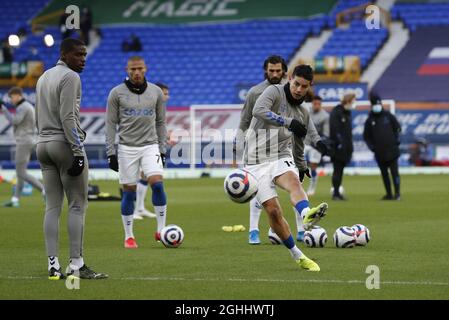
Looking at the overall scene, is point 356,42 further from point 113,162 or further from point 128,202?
point 113,162

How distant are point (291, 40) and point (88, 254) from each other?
3551cm

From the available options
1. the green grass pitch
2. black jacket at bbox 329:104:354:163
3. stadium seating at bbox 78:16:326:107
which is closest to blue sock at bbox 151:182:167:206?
the green grass pitch

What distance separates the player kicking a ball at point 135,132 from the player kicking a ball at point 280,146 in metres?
2.97

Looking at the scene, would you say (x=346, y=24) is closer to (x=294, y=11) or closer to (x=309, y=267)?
(x=294, y=11)

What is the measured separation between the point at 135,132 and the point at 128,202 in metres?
0.97

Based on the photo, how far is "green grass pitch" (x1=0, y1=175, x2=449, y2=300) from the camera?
9.64 m

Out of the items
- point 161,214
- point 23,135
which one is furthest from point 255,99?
point 23,135

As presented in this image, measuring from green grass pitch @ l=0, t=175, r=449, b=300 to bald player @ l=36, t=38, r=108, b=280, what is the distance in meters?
0.44

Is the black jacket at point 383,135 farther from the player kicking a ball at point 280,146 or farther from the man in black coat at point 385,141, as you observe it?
the player kicking a ball at point 280,146

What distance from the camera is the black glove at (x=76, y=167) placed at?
10.5 metres

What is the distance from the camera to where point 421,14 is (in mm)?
47281

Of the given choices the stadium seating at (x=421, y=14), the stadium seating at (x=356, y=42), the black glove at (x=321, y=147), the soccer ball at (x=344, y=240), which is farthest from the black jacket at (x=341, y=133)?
the stadium seating at (x=421, y=14)

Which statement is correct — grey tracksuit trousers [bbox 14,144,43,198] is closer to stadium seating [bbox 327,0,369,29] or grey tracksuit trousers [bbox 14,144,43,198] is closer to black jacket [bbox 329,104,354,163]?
black jacket [bbox 329,104,354,163]
